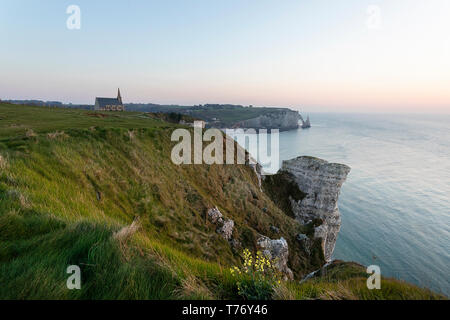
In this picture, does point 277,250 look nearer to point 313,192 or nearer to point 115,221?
point 313,192

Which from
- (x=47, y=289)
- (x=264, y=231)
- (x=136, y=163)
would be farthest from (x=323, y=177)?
(x=47, y=289)

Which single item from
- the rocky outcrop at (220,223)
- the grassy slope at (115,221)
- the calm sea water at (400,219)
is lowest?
the calm sea water at (400,219)

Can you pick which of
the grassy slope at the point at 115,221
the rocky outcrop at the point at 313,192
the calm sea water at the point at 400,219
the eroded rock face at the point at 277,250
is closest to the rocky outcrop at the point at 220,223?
the grassy slope at the point at 115,221

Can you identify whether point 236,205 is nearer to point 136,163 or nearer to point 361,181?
point 136,163

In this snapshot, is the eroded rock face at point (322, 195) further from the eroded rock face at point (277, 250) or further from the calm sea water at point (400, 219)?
the eroded rock face at point (277, 250)

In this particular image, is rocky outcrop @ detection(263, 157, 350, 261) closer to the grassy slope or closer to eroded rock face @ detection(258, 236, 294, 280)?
the grassy slope

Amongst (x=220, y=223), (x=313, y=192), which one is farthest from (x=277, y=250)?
(x=313, y=192)
